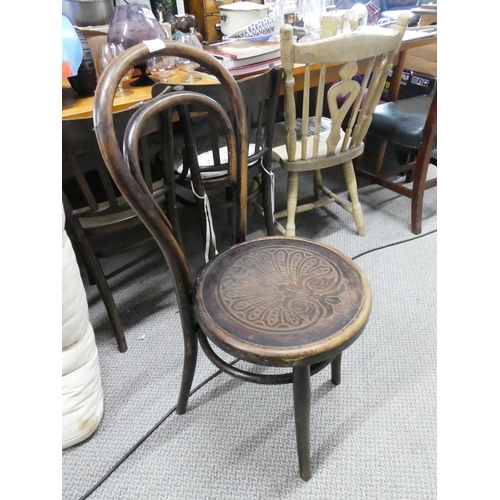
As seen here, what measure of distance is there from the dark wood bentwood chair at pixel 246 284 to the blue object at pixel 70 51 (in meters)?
0.49

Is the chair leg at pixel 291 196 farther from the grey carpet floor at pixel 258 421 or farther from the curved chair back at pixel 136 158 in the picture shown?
the curved chair back at pixel 136 158

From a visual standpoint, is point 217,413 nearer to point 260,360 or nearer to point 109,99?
point 260,360

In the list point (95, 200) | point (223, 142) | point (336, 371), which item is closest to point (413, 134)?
point (223, 142)

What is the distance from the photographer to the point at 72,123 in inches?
33.5

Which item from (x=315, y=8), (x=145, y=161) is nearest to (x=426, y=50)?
(x=315, y=8)

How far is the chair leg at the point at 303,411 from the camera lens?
0.75 meters

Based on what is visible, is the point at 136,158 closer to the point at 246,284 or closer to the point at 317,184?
the point at 246,284

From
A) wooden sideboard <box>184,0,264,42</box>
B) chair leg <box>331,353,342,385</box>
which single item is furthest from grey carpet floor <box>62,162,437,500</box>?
wooden sideboard <box>184,0,264,42</box>

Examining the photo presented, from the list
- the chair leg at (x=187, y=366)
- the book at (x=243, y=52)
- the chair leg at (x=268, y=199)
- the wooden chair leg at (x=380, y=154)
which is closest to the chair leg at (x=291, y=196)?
the chair leg at (x=268, y=199)

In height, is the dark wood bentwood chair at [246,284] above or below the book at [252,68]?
below

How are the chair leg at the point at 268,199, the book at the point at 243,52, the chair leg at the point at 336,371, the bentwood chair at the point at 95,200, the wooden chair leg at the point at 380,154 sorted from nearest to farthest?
1. the bentwood chair at the point at 95,200
2. the chair leg at the point at 336,371
3. the book at the point at 243,52
4. the chair leg at the point at 268,199
5. the wooden chair leg at the point at 380,154

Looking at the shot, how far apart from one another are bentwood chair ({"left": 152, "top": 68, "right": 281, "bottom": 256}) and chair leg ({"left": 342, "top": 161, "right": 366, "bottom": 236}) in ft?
1.32

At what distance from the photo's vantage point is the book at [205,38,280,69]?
51.3 inches

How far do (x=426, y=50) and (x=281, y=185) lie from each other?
131 centimetres
